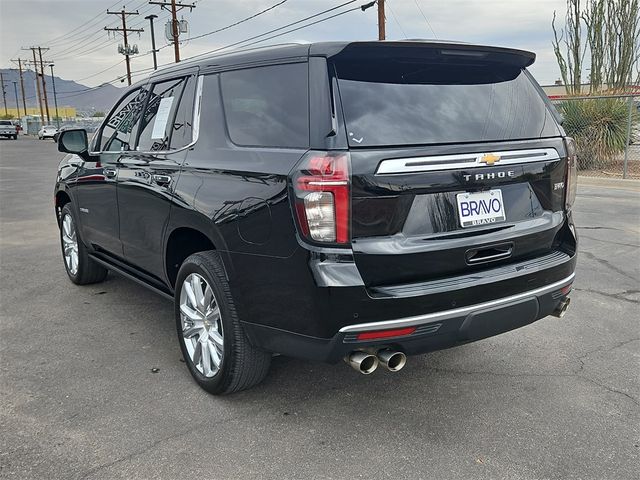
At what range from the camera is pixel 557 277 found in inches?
123

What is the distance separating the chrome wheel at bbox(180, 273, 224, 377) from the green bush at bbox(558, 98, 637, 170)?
1421 cm

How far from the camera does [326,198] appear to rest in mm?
2523

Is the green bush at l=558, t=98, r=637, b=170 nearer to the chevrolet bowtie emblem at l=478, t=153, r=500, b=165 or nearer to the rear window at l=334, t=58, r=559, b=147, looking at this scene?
the rear window at l=334, t=58, r=559, b=147

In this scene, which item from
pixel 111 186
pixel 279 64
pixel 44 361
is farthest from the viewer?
pixel 111 186

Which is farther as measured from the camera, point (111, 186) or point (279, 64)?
point (111, 186)

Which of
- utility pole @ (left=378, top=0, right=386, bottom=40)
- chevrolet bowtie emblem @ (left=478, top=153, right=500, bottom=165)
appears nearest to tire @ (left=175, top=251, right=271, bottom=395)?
chevrolet bowtie emblem @ (left=478, top=153, right=500, bottom=165)

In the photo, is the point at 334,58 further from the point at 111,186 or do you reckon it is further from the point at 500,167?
the point at 111,186

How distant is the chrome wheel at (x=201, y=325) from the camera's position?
3275 millimetres

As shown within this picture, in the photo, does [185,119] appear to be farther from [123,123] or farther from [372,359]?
[372,359]

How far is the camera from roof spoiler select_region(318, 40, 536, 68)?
2.69 m

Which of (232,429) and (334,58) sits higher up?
(334,58)

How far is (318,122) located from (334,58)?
32 cm

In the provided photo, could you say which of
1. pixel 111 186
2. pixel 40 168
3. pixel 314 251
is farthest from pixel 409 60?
pixel 40 168

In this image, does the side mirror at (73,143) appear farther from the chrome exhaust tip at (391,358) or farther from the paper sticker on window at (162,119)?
the chrome exhaust tip at (391,358)
